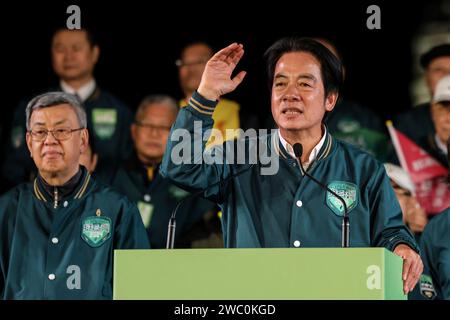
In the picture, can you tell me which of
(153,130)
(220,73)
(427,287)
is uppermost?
(153,130)

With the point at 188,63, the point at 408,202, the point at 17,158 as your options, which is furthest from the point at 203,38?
the point at 408,202

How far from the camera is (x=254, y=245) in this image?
398 cm

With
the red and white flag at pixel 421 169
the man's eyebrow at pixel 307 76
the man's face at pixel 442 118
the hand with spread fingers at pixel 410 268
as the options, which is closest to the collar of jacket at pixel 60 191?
the man's eyebrow at pixel 307 76

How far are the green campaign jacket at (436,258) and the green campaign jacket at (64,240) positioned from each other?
1.31 meters

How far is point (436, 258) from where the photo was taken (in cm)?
501

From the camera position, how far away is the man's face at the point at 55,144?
462 centimetres

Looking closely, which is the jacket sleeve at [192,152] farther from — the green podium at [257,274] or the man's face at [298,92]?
the green podium at [257,274]

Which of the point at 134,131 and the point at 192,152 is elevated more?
the point at 134,131

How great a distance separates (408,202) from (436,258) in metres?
0.81

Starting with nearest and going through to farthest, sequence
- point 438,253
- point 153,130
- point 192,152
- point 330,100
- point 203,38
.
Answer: point 192,152 < point 330,100 < point 438,253 < point 153,130 < point 203,38

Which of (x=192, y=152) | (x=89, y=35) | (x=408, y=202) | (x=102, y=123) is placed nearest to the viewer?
(x=192, y=152)

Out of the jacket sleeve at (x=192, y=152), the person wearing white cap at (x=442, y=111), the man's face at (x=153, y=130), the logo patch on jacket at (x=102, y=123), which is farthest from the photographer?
the logo patch on jacket at (x=102, y=123)

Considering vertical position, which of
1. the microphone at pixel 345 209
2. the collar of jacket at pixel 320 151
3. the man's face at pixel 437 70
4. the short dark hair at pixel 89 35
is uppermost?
the short dark hair at pixel 89 35

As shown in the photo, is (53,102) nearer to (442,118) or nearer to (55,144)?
(55,144)
